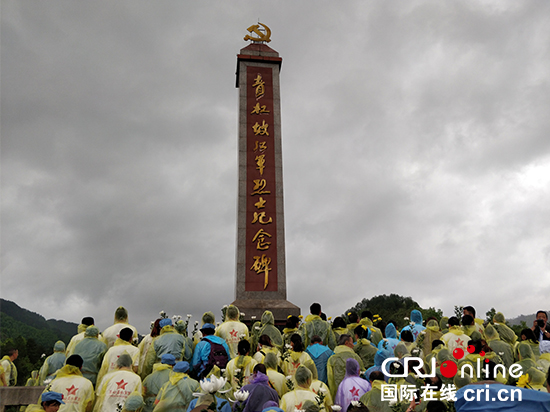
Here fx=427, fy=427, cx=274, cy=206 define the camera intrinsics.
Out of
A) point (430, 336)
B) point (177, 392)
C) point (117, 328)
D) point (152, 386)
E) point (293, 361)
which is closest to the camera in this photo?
point (177, 392)

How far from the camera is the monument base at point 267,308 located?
51.9ft

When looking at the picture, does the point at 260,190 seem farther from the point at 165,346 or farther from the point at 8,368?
the point at 165,346

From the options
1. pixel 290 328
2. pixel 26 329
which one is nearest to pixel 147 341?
pixel 290 328

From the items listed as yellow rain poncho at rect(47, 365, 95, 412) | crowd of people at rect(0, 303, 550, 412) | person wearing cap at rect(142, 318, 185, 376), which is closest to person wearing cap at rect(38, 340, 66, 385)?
crowd of people at rect(0, 303, 550, 412)

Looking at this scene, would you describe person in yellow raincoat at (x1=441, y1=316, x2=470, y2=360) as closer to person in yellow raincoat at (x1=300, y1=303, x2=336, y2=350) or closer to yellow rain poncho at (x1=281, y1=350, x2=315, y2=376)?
person in yellow raincoat at (x1=300, y1=303, x2=336, y2=350)

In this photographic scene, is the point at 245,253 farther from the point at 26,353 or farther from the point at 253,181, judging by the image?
the point at 26,353

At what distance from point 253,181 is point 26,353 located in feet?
132

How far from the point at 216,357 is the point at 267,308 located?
8.56 metres

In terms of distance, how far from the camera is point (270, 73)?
20.0 meters

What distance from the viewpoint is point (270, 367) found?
6316mm

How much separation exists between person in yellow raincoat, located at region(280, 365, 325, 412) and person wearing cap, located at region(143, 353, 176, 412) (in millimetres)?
1993

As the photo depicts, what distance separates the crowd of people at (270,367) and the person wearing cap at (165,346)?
0.02 metres

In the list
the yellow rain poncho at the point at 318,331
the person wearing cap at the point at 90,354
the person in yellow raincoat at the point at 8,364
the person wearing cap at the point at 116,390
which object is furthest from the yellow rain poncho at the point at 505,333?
the person in yellow raincoat at the point at 8,364

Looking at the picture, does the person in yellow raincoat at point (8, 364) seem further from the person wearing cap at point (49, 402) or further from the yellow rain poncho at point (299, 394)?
the yellow rain poncho at point (299, 394)
